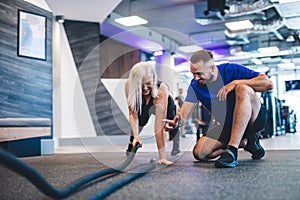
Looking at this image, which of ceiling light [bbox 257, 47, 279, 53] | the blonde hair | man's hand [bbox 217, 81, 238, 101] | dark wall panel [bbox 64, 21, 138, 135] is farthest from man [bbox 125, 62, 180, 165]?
ceiling light [bbox 257, 47, 279, 53]

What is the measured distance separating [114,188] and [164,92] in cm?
88

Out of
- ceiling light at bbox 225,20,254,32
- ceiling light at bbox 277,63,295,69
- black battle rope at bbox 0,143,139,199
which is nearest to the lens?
black battle rope at bbox 0,143,139,199

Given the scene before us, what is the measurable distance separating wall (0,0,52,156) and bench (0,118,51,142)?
1.45 ft

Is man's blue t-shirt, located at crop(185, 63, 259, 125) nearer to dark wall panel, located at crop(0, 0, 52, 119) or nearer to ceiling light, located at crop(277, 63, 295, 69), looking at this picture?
dark wall panel, located at crop(0, 0, 52, 119)

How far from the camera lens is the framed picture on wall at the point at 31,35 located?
3.82 metres

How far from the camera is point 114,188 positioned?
1241mm

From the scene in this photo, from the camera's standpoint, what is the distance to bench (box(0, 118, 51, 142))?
2904 mm

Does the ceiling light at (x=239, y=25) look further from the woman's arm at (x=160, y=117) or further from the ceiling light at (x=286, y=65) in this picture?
the ceiling light at (x=286, y=65)

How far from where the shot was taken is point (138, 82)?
189cm

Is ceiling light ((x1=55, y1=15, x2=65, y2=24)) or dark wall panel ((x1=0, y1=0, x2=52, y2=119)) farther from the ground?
ceiling light ((x1=55, y1=15, x2=65, y2=24))

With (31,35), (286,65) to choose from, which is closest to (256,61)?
(286,65)

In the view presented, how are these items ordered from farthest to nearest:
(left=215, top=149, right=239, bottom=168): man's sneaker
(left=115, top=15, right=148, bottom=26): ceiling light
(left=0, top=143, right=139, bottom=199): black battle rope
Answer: (left=115, top=15, right=148, bottom=26): ceiling light
(left=215, top=149, right=239, bottom=168): man's sneaker
(left=0, top=143, right=139, bottom=199): black battle rope

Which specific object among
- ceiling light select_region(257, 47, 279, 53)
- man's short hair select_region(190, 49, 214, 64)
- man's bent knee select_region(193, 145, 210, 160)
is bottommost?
man's bent knee select_region(193, 145, 210, 160)

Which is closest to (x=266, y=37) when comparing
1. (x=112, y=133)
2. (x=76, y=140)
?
(x=112, y=133)
